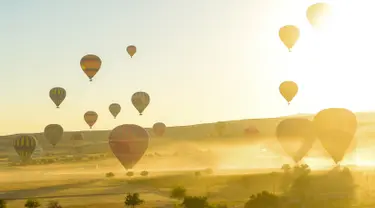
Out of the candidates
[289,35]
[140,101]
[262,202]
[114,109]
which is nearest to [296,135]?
[289,35]

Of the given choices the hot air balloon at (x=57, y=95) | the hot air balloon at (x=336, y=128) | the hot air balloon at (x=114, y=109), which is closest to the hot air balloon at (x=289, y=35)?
the hot air balloon at (x=336, y=128)

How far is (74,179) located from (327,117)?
3868 centimetres

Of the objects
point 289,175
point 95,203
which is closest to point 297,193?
point 289,175

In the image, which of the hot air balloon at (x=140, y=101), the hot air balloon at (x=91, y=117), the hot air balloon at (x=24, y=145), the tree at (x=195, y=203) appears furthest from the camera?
the hot air balloon at (x=91, y=117)

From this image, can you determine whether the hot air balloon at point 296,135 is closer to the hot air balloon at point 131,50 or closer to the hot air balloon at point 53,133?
the hot air balloon at point 131,50

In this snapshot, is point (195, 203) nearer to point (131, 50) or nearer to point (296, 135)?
point (296, 135)

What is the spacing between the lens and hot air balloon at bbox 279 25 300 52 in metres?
85.1

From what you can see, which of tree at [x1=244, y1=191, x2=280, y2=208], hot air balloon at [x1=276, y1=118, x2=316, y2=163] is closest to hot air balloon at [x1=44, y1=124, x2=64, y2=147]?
hot air balloon at [x1=276, y1=118, x2=316, y2=163]

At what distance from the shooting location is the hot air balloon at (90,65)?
94.6 m

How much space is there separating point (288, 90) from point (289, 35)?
15.3 metres

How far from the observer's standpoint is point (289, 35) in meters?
85.4

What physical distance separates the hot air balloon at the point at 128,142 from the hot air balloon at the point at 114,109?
2206 inches

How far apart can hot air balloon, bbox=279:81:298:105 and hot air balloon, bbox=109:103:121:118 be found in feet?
158

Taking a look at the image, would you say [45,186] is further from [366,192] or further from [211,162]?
[211,162]
